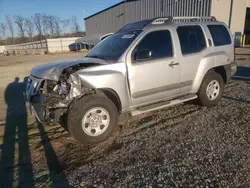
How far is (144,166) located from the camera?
3.06 meters

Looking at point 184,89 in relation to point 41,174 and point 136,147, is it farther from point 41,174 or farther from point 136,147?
point 41,174

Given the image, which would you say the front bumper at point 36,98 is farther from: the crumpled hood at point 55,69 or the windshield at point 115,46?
the windshield at point 115,46

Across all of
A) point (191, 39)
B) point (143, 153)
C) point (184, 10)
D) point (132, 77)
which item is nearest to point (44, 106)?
point (132, 77)

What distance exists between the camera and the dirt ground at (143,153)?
2.80 meters

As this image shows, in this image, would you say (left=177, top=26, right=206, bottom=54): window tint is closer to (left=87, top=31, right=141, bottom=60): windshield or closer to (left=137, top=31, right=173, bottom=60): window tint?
(left=137, top=31, right=173, bottom=60): window tint

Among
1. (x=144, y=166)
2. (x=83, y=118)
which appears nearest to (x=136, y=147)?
(x=144, y=166)

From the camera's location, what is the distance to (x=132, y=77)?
A: 402cm

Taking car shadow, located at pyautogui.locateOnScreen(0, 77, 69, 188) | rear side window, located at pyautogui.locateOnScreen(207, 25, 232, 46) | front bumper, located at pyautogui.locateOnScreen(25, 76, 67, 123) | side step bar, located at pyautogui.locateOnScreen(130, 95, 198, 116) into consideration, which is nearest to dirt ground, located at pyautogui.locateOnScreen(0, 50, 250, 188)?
car shadow, located at pyautogui.locateOnScreen(0, 77, 69, 188)

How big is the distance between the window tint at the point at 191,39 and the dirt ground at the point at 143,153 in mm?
1448

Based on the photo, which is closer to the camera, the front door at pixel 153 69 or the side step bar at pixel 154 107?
the front door at pixel 153 69

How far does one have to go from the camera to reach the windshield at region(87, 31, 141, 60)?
4161 millimetres

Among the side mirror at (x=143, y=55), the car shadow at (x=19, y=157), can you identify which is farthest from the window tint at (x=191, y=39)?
the car shadow at (x=19, y=157)

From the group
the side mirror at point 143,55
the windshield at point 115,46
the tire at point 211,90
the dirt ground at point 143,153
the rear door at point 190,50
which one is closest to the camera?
the dirt ground at point 143,153

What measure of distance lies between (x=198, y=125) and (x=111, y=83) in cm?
195
